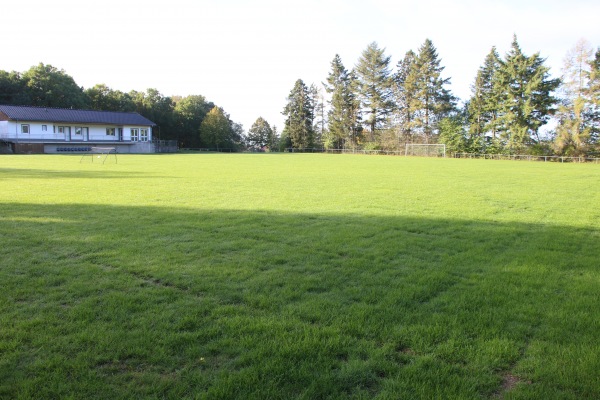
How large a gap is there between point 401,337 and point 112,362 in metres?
2.36

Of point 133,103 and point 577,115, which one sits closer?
point 577,115

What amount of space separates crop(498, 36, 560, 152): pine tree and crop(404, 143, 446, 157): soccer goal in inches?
317

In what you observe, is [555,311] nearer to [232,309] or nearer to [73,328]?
[232,309]

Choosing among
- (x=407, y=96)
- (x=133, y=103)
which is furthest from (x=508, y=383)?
(x=133, y=103)

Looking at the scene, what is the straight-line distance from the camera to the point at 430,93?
2562 inches

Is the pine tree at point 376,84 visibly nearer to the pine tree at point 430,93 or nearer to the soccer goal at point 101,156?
the pine tree at point 430,93

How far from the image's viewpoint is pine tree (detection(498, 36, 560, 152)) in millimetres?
51625

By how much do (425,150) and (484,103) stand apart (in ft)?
35.0

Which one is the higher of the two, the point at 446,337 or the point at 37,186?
the point at 37,186

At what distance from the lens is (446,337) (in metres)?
3.69

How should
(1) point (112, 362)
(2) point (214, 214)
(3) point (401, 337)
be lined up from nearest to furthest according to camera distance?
(1) point (112, 362) → (3) point (401, 337) → (2) point (214, 214)

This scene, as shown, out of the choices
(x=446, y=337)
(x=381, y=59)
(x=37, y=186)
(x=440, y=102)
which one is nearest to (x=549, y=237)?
(x=446, y=337)

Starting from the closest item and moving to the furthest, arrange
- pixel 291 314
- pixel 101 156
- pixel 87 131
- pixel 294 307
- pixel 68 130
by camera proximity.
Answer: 1. pixel 291 314
2. pixel 294 307
3. pixel 101 156
4. pixel 68 130
5. pixel 87 131

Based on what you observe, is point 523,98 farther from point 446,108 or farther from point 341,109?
point 341,109
